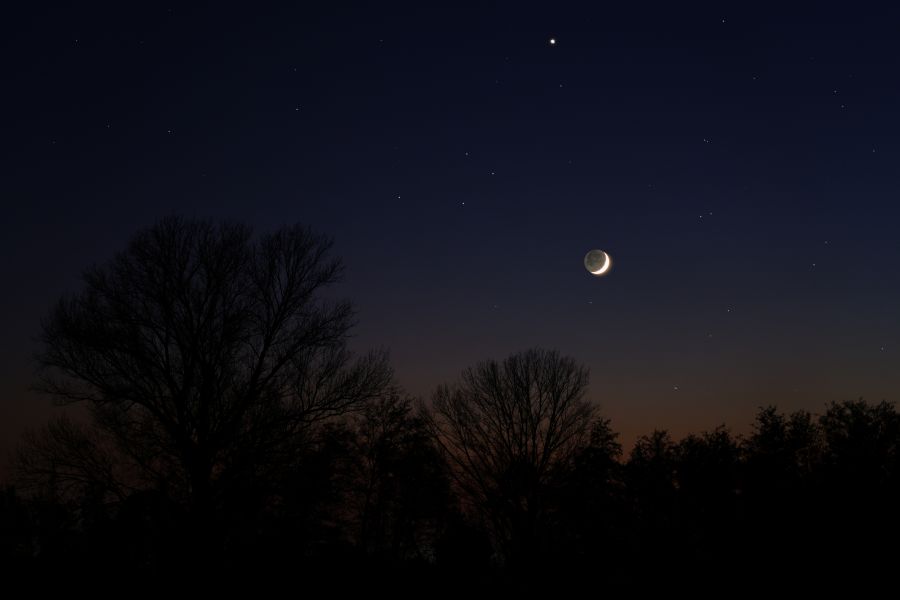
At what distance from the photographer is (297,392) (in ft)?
70.3

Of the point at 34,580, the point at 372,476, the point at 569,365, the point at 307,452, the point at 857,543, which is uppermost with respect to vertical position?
the point at 569,365

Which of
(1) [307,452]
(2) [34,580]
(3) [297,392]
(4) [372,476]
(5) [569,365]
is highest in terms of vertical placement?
(5) [569,365]

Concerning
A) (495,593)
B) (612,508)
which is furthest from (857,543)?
(612,508)

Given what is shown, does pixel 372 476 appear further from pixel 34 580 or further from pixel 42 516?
pixel 34 580

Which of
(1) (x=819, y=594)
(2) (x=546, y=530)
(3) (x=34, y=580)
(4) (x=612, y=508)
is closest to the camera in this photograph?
(3) (x=34, y=580)

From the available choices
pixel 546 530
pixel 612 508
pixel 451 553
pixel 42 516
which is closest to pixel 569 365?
pixel 546 530

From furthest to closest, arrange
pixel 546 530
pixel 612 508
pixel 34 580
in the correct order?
pixel 612 508 → pixel 546 530 → pixel 34 580

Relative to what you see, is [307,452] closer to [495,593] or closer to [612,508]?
[495,593]

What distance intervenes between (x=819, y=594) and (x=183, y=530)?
1677 centimetres

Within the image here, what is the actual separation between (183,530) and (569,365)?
2499 cm

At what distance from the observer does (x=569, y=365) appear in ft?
130

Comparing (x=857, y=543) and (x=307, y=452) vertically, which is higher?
(x=307, y=452)

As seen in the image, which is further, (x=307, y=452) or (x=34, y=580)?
(x=307, y=452)

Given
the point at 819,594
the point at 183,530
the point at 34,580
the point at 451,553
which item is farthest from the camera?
the point at 451,553
